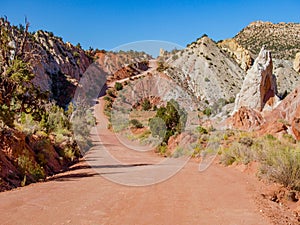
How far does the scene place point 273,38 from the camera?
3374 inches

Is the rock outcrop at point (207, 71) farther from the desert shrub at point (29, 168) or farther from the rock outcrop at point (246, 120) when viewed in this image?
the desert shrub at point (29, 168)

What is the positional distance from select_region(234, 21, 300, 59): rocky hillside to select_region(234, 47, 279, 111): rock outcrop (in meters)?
47.4

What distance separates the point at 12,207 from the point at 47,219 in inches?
46.9

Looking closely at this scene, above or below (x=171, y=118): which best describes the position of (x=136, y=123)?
below

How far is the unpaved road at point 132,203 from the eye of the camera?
234 inches

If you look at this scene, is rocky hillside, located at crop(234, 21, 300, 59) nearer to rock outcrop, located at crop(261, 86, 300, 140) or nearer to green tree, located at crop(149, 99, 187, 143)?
green tree, located at crop(149, 99, 187, 143)

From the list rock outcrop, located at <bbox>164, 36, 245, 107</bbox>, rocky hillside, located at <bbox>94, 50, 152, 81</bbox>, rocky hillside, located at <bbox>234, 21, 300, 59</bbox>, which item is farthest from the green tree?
rocky hillside, located at <bbox>234, 21, 300, 59</bbox>

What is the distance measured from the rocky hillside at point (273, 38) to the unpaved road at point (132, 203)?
72769 mm

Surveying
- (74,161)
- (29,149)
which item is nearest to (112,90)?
(74,161)

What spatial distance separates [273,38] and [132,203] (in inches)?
3419

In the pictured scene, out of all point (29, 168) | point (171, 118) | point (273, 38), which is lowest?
point (29, 168)

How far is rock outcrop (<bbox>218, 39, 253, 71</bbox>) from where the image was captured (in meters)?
69.6

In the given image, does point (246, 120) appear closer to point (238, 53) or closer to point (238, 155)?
point (238, 155)

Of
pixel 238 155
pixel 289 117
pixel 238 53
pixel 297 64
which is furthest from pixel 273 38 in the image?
pixel 238 155
